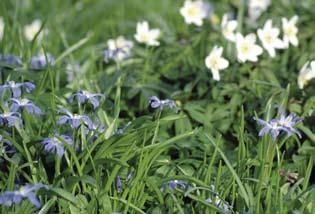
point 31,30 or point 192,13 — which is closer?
point 192,13

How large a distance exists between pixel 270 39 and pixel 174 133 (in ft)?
2.06

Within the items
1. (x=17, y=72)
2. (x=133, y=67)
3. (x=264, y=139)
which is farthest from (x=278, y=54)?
(x=17, y=72)

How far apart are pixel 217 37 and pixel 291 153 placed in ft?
2.87

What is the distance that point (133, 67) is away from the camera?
10.6 feet

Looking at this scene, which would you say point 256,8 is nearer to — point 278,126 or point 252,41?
point 252,41

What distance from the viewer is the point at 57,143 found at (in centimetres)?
221

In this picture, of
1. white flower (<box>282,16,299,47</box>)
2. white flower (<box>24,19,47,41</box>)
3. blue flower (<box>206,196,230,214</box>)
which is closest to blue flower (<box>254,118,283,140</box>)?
blue flower (<box>206,196,230,214</box>)

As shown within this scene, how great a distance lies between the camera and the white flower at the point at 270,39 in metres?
3.00

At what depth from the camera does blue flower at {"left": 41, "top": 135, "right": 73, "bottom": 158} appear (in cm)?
218

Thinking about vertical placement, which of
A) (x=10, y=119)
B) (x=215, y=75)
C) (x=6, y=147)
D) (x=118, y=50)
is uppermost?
(x=118, y=50)

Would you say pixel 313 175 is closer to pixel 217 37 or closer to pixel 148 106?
pixel 148 106

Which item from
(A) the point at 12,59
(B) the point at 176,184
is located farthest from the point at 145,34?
(B) the point at 176,184

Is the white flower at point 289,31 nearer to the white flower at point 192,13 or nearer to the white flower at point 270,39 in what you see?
the white flower at point 270,39

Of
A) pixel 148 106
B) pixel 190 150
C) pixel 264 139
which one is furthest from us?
pixel 148 106
